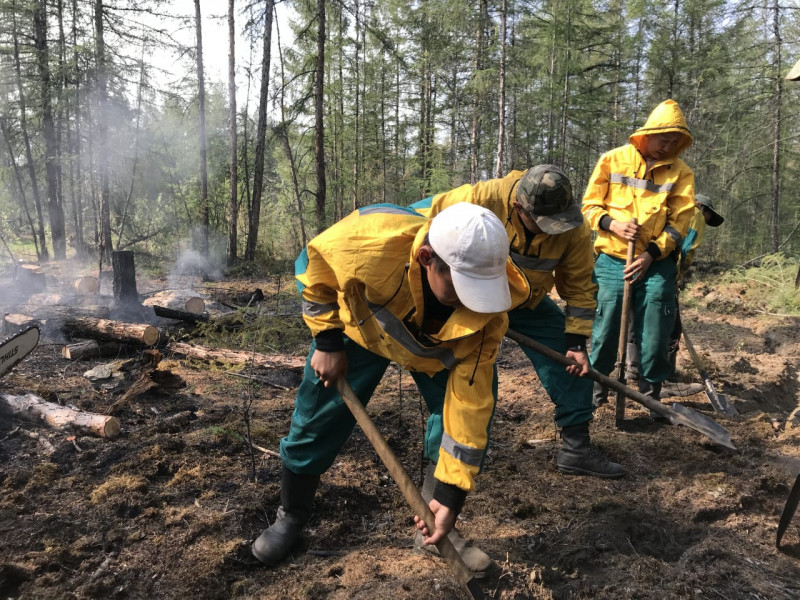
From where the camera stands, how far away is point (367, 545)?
2.46 meters

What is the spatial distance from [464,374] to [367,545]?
1202mm

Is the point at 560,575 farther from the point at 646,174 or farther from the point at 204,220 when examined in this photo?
the point at 204,220

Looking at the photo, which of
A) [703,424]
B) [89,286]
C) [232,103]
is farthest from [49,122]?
[703,424]

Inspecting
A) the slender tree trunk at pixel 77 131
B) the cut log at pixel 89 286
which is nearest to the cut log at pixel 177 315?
the cut log at pixel 89 286

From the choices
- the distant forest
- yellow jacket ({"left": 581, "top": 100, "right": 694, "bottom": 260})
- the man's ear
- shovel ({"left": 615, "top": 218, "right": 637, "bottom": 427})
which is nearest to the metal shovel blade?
shovel ({"left": 615, "top": 218, "right": 637, "bottom": 427})

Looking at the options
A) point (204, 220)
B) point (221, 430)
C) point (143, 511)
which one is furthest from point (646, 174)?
point (204, 220)

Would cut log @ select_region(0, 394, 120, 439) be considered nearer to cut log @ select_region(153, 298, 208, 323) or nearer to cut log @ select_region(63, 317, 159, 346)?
cut log @ select_region(63, 317, 159, 346)

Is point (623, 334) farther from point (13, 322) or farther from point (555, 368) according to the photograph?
point (13, 322)

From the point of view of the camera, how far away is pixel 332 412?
2.21m

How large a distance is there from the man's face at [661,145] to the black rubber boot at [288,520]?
3.25 m

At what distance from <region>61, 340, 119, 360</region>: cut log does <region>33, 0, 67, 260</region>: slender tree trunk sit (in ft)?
29.4

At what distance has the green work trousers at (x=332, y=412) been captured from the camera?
2.21 metres

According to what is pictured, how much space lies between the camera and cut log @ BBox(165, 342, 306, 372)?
5078mm

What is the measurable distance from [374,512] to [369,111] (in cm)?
2093
